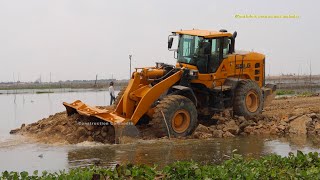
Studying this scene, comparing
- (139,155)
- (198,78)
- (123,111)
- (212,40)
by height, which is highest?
(212,40)

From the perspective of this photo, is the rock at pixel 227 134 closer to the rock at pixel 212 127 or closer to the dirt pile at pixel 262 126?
the dirt pile at pixel 262 126

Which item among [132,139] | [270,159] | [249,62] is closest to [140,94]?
[132,139]

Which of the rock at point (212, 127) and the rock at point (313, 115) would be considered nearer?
the rock at point (212, 127)

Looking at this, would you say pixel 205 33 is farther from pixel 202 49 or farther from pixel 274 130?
pixel 274 130

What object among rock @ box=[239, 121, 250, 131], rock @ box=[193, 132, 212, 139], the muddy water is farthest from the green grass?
rock @ box=[239, 121, 250, 131]

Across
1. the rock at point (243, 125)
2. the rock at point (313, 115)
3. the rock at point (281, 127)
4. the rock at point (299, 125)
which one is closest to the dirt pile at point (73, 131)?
the rock at point (243, 125)

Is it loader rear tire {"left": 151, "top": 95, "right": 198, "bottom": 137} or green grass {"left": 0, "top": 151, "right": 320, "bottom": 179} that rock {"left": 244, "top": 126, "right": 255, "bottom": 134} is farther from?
green grass {"left": 0, "top": 151, "right": 320, "bottom": 179}

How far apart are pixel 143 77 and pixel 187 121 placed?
1.80m

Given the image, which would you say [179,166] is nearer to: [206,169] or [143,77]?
[206,169]

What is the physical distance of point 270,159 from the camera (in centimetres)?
840

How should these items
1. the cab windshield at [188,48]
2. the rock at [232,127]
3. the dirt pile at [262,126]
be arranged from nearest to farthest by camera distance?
1. the dirt pile at [262,126]
2. the rock at [232,127]
3. the cab windshield at [188,48]

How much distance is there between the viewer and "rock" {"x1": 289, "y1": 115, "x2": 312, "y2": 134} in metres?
14.9

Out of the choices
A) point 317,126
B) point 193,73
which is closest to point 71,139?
point 193,73

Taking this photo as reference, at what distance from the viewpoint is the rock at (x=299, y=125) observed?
48.8 ft
